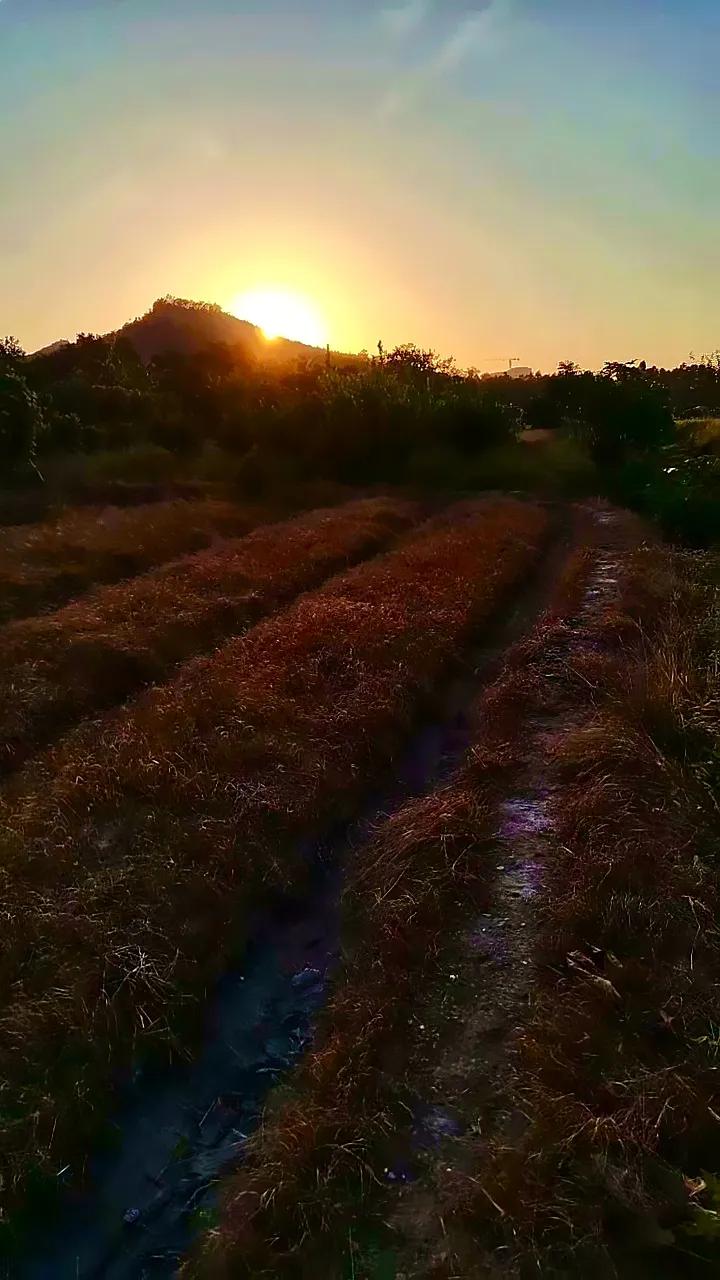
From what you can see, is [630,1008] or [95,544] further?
[95,544]

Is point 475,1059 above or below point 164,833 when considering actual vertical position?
below

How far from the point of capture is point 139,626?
465 inches

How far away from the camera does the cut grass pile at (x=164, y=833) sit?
15.7ft

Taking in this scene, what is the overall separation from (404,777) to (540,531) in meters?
14.3

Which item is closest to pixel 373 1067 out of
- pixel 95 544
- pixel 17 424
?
pixel 95 544

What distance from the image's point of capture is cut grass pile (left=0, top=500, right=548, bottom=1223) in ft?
15.7

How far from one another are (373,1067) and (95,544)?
13.6 meters

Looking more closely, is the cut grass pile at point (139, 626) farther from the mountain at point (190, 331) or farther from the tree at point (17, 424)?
the mountain at point (190, 331)

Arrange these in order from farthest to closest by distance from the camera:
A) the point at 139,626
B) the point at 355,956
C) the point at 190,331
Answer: the point at 190,331 < the point at 139,626 < the point at 355,956

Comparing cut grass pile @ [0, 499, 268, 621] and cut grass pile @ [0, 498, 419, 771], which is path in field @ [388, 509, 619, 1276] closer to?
cut grass pile @ [0, 498, 419, 771]

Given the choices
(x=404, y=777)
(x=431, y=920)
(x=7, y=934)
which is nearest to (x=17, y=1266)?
(x=7, y=934)

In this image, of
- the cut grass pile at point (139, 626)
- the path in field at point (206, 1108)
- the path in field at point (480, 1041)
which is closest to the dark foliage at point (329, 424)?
the cut grass pile at point (139, 626)

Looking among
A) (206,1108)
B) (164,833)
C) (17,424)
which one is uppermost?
(17,424)

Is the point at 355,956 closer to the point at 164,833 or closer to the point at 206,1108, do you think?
the point at 206,1108
